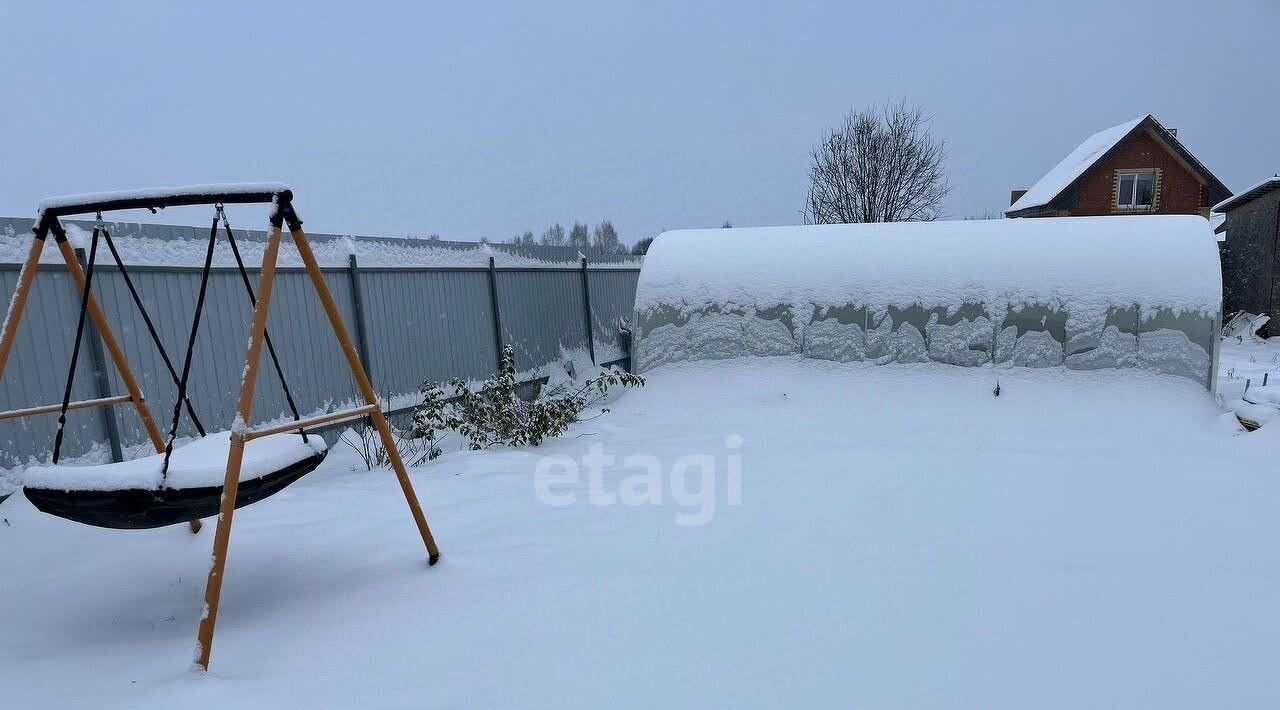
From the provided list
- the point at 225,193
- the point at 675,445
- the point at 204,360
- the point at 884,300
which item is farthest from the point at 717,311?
the point at 225,193

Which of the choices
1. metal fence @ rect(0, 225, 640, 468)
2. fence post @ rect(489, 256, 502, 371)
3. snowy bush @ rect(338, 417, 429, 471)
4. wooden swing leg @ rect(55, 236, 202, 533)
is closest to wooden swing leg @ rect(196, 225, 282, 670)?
wooden swing leg @ rect(55, 236, 202, 533)

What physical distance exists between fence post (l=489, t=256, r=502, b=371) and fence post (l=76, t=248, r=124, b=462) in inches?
176

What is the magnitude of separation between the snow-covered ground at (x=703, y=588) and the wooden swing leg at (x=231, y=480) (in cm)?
18

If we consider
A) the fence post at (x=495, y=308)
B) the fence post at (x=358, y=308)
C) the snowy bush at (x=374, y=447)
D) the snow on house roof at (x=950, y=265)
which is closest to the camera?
the snowy bush at (x=374, y=447)

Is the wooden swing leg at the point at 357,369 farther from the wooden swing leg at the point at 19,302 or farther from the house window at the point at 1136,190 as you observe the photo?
the house window at the point at 1136,190

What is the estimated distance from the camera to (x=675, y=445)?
6.15m

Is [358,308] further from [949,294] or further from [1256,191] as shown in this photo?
[1256,191]

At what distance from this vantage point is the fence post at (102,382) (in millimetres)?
4523

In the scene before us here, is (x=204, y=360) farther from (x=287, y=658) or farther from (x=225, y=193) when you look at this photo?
(x=287, y=658)

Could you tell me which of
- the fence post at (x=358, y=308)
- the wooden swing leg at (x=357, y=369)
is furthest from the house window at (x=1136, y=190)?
the wooden swing leg at (x=357, y=369)

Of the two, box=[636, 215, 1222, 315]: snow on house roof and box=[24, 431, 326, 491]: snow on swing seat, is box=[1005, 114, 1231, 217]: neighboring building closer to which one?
box=[636, 215, 1222, 315]: snow on house roof

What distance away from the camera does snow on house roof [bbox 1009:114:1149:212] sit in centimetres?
2198

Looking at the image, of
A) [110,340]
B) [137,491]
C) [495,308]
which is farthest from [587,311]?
[137,491]

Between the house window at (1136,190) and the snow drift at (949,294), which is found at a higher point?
the house window at (1136,190)
